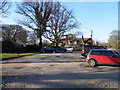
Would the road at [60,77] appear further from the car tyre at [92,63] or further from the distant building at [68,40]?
the distant building at [68,40]

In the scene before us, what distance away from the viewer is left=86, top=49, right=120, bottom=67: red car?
1066 centimetres

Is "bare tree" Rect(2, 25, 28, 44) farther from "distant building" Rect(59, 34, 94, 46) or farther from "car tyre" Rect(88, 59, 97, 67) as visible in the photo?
"car tyre" Rect(88, 59, 97, 67)

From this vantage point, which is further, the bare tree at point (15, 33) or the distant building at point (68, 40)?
the bare tree at point (15, 33)

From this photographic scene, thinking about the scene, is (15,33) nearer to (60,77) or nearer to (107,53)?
(107,53)

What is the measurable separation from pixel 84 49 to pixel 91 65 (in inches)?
320

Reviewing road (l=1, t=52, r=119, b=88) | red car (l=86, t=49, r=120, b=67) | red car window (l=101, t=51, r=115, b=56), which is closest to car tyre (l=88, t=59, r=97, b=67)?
red car (l=86, t=49, r=120, b=67)

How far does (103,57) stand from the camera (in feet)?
36.0

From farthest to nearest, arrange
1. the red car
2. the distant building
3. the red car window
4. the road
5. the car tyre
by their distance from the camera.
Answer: the distant building
the car tyre
the red car window
the red car
the road

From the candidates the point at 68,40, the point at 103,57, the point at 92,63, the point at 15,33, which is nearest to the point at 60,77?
the point at 92,63

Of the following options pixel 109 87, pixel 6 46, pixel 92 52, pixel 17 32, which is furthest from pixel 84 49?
pixel 17 32

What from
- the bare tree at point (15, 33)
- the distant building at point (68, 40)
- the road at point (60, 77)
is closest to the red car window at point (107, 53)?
the road at point (60, 77)

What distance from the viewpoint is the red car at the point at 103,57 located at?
420 inches

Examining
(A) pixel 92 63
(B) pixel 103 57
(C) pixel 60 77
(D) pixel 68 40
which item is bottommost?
(C) pixel 60 77

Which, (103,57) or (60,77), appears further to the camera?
(103,57)
